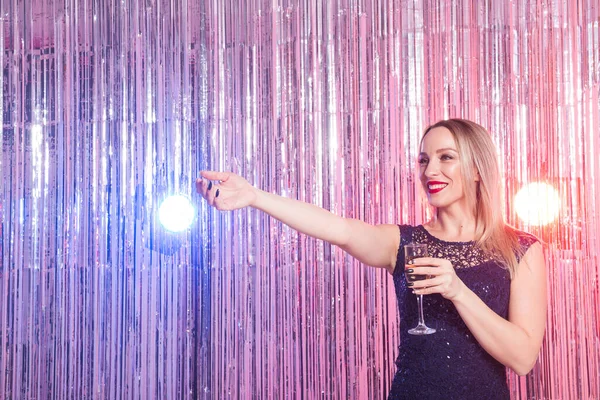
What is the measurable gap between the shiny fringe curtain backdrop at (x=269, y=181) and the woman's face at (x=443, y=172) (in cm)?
68

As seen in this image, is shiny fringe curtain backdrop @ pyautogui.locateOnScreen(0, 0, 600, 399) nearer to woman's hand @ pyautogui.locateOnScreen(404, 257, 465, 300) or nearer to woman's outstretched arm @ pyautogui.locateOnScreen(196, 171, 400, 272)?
woman's outstretched arm @ pyautogui.locateOnScreen(196, 171, 400, 272)

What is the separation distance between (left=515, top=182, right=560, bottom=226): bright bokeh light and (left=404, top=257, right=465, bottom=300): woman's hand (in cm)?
106

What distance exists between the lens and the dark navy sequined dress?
5.13ft

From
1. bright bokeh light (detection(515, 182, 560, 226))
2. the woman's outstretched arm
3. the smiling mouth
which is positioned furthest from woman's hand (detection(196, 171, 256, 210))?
bright bokeh light (detection(515, 182, 560, 226))

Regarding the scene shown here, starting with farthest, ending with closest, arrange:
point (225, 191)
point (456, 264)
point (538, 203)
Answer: point (538, 203), point (456, 264), point (225, 191)

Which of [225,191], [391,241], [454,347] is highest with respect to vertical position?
[225,191]

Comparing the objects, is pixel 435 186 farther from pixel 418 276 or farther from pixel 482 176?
pixel 418 276

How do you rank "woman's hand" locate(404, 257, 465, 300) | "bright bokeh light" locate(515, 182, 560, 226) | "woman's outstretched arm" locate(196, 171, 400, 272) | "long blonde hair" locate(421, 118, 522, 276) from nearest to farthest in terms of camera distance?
"woman's hand" locate(404, 257, 465, 300)
"woman's outstretched arm" locate(196, 171, 400, 272)
"long blonde hair" locate(421, 118, 522, 276)
"bright bokeh light" locate(515, 182, 560, 226)

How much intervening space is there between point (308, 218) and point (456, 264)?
421 mm

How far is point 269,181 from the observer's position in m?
2.41

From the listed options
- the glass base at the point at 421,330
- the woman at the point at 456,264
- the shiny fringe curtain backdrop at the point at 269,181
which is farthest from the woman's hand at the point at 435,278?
the shiny fringe curtain backdrop at the point at 269,181

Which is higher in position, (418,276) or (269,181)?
(269,181)

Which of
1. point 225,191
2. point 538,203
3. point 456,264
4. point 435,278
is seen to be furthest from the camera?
point 538,203

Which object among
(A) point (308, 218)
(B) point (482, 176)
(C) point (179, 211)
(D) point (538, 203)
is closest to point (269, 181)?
(C) point (179, 211)
